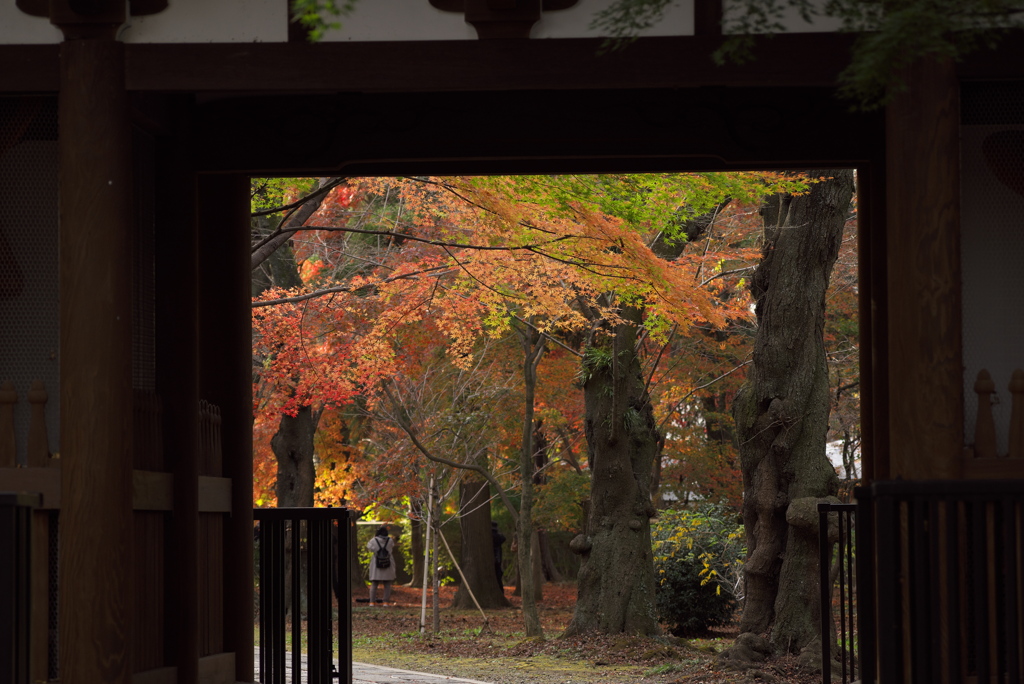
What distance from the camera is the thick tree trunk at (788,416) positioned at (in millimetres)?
10352

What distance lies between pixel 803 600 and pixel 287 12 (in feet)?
24.4

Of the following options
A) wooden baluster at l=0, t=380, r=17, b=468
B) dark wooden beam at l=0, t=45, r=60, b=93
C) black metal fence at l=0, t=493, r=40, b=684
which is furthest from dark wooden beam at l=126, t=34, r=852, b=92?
black metal fence at l=0, t=493, r=40, b=684

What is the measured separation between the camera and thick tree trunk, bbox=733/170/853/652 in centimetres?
1035

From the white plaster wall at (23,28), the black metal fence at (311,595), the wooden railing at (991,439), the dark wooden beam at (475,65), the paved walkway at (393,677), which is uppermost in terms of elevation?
the white plaster wall at (23,28)

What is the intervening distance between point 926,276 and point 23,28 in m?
3.69

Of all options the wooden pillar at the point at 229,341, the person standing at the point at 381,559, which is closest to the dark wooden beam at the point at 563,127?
the wooden pillar at the point at 229,341

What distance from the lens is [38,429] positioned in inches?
196

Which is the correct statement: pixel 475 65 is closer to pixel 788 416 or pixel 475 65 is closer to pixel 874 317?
pixel 874 317

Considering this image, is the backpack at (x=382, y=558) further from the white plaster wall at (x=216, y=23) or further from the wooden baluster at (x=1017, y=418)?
the wooden baluster at (x=1017, y=418)

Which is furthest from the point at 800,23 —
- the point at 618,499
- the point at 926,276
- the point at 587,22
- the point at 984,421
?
the point at 618,499

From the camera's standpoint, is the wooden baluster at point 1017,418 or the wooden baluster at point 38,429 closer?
the wooden baluster at point 1017,418

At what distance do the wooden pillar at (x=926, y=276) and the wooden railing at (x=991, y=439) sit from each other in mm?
225

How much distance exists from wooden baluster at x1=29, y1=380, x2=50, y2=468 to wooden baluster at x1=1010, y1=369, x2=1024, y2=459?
388 centimetres

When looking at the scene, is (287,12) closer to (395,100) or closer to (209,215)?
(395,100)
